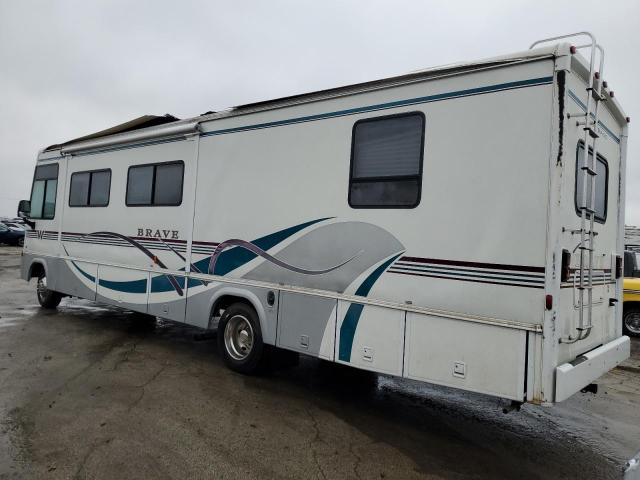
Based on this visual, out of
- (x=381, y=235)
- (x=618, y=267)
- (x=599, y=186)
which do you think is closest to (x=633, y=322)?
(x=618, y=267)

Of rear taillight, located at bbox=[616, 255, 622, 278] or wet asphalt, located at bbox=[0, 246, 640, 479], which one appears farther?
rear taillight, located at bbox=[616, 255, 622, 278]

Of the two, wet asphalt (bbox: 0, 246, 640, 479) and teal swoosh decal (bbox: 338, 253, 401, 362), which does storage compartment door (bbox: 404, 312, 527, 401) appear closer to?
teal swoosh decal (bbox: 338, 253, 401, 362)

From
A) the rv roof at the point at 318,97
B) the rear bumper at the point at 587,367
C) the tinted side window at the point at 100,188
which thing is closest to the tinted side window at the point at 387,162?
the rv roof at the point at 318,97

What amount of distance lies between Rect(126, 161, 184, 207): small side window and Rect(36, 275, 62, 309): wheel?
3.59 meters

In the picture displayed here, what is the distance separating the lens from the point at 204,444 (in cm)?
406

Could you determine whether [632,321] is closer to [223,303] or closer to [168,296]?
[223,303]

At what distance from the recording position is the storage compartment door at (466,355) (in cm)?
375

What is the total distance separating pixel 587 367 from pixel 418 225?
1.85 meters

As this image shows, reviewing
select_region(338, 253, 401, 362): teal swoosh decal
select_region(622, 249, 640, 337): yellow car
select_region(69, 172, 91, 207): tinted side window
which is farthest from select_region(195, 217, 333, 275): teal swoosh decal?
select_region(622, 249, 640, 337): yellow car

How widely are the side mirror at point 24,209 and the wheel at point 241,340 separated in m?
6.56

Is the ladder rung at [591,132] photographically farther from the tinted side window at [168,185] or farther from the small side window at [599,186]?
the tinted side window at [168,185]

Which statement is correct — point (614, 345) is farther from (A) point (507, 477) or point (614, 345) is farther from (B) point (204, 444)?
(B) point (204, 444)

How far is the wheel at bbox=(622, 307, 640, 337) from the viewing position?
33.6ft

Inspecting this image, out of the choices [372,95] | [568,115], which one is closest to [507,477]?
[568,115]
